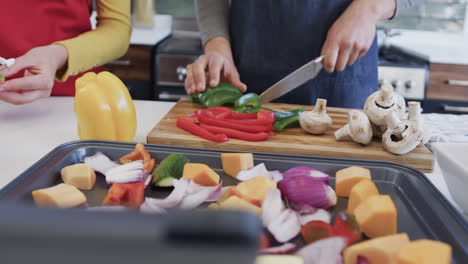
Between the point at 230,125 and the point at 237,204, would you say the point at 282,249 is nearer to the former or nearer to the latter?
the point at 237,204

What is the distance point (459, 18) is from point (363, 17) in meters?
2.15

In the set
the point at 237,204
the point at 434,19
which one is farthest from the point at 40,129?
the point at 434,19

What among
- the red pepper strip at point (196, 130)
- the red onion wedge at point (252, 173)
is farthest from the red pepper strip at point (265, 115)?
the red onion wedge at point (252, 173)

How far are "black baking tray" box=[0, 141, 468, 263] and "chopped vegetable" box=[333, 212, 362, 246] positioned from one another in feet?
0.30

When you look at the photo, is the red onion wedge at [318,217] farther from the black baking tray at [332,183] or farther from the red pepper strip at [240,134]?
the red pepper strip at [240,134]

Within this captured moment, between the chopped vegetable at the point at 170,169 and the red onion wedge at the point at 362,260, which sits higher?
the red onion wedge at the point at 362,260

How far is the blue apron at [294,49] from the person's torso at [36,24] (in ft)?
1.83

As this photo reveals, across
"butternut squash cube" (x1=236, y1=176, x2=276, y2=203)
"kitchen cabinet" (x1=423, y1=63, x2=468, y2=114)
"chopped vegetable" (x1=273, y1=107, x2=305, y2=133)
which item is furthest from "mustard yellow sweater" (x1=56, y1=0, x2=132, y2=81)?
"kitchen cabinet" (x1=423, y1=63, x2=468, y2=114)

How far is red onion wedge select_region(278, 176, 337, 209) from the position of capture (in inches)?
30.3

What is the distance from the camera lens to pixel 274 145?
1120 mm

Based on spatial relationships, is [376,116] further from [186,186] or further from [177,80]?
[177,80]

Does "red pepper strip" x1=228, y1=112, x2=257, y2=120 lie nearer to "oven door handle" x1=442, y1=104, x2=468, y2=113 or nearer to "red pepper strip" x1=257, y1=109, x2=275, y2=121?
"red pepper strip" x1=257, y1=109, x2=275, y2=121

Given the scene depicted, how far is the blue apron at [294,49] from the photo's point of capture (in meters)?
1.56

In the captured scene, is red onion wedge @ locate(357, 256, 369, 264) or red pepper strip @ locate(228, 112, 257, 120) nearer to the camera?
red onion wedge @ locate(357, 256, 369, 264)
